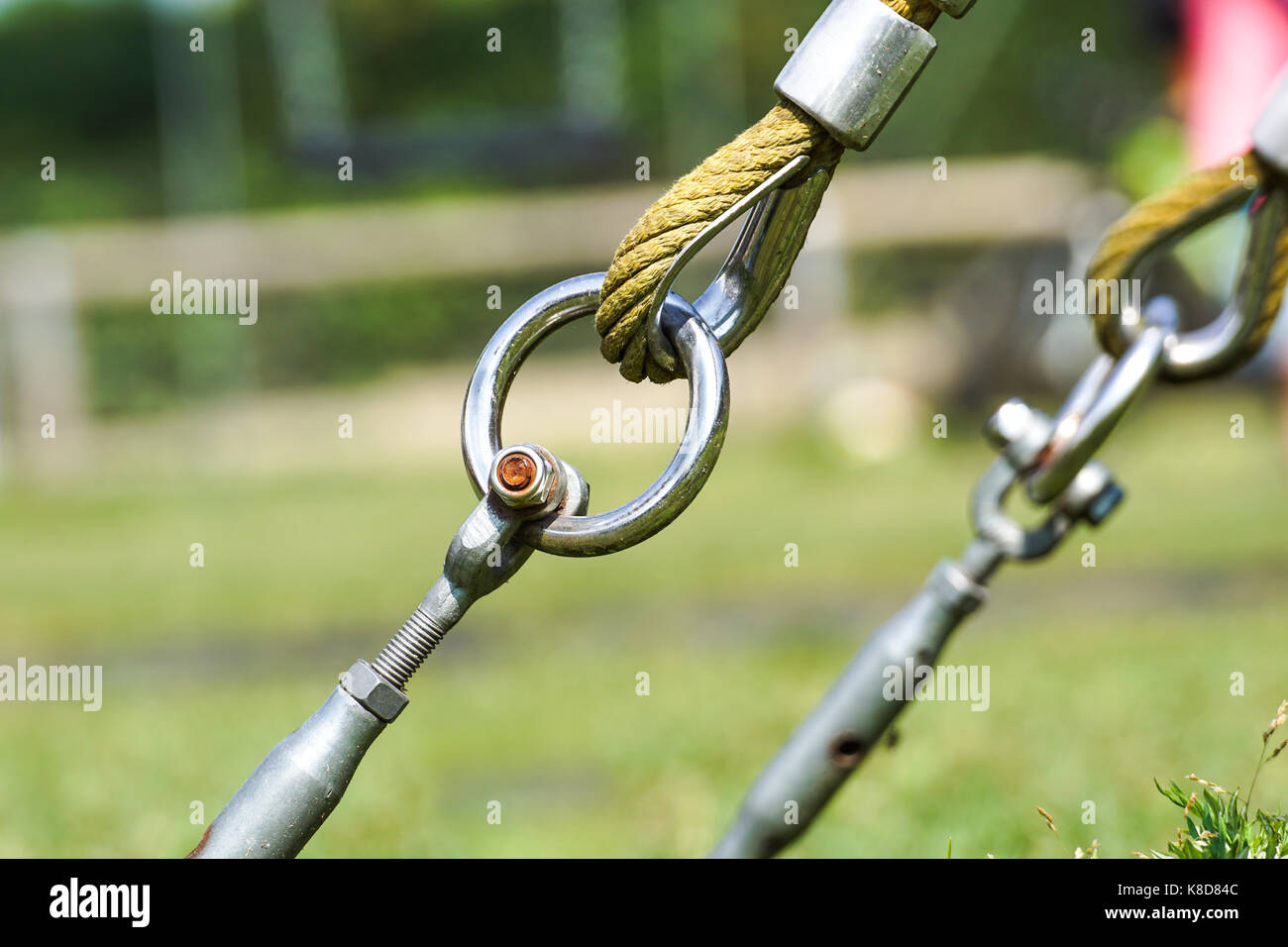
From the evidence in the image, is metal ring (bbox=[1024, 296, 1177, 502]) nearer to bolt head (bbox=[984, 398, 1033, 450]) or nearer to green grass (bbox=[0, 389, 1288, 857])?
bolt head (bbox=[984, 398, 1033, 450])

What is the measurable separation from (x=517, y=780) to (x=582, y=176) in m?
10.5

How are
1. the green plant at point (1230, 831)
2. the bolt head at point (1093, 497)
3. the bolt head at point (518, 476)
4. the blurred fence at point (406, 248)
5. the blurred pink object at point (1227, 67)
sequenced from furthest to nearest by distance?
the blurred fence at point (406, 248)
the blurred pink object at point (1227, 67)
the bolt head at point (1093, 497)
the green plant at point (1230, 831)
the bolt head at point (518, 476)

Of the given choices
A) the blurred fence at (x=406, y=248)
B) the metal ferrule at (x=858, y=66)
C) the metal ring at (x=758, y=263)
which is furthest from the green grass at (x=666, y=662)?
the blurred fence at (x=406, y=248)

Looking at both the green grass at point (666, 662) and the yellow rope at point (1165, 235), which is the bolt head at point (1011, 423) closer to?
the yellow rope at point (1165, 235)

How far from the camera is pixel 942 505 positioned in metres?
6.03

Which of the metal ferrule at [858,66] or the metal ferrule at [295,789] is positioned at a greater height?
the metal ferrule at [858,66]

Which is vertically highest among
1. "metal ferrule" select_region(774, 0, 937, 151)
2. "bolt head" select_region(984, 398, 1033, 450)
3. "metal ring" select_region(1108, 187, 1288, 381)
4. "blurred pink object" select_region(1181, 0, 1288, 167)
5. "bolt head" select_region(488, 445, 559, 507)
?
"blurred pink object" select_region(1181, 0, 1288, 167)

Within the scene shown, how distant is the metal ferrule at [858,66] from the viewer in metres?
1.13

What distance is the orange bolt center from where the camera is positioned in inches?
42.5

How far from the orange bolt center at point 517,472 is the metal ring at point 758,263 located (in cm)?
14

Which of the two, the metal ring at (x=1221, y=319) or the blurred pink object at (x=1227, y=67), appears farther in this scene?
the blurred pink object at (x=1227, y=67)

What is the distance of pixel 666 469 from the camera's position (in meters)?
1.11

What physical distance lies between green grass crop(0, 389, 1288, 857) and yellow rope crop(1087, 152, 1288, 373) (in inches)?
20.8

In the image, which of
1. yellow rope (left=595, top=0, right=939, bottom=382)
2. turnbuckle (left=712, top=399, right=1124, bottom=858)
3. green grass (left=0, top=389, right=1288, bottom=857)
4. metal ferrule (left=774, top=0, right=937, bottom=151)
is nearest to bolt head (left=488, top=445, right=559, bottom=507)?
yellow rope (left=595, top=0, right=939, bottom=382)
